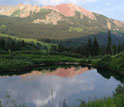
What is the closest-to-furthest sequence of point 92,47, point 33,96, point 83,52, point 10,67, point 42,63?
point 33,96 < point 10,67 < point 42,63 < point 92,47 < point 83,52

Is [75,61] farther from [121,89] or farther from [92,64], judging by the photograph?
[121,89]

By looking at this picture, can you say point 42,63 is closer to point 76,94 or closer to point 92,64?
point 92,64

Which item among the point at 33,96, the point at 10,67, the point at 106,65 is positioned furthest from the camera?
the point at 106,65

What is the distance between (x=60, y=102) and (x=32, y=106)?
587cm

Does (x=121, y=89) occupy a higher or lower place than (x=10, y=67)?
higher

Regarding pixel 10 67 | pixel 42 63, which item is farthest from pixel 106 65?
pixel 10 67

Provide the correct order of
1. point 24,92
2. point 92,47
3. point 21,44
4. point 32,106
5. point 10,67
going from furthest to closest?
point 21,44 → point 92,47 → point 10,67 → point 24,92 → point 32,106

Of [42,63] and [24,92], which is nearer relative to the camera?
[24,92]

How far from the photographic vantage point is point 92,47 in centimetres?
14700

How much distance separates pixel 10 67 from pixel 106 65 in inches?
1924

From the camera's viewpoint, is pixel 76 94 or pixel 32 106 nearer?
pixel 32 106

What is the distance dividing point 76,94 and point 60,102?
7862 millimetres

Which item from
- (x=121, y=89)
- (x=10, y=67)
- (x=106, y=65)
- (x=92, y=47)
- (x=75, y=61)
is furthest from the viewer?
(x=92, y=47)

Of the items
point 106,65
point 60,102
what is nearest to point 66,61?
point 106,65
